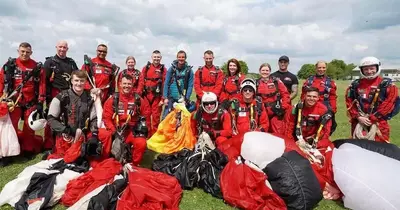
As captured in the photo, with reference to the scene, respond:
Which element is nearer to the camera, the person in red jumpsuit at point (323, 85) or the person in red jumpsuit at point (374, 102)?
the person in red jumpsuit at point (374, 102)

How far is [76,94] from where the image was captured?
15.4ft

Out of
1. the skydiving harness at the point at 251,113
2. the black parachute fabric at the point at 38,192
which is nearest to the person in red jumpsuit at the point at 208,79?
the skydiving harness at the point at 251,113

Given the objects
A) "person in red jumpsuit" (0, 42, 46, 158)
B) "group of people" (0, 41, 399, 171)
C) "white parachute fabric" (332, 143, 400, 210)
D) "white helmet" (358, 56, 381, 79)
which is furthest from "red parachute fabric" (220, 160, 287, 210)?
"person in red jumpsuit" (0, 42, 46, 158)

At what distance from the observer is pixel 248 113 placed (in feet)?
17.6

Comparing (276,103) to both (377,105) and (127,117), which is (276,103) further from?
(127,117)

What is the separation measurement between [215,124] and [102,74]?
2.64 metres

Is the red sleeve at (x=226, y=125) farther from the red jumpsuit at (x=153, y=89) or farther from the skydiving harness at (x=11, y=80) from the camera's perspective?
the skydiving harness at (x=11, y=80)

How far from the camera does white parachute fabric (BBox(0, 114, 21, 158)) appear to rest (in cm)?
496

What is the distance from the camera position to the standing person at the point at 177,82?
21.4 ft

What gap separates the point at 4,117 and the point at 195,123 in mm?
3222

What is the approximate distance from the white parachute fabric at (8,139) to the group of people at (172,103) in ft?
0.74

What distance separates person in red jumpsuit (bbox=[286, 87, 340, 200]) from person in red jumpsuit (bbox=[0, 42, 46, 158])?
4542mm

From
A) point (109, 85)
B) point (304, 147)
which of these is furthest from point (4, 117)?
point (304, 147)

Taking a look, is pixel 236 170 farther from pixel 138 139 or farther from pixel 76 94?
pixel 76 94
